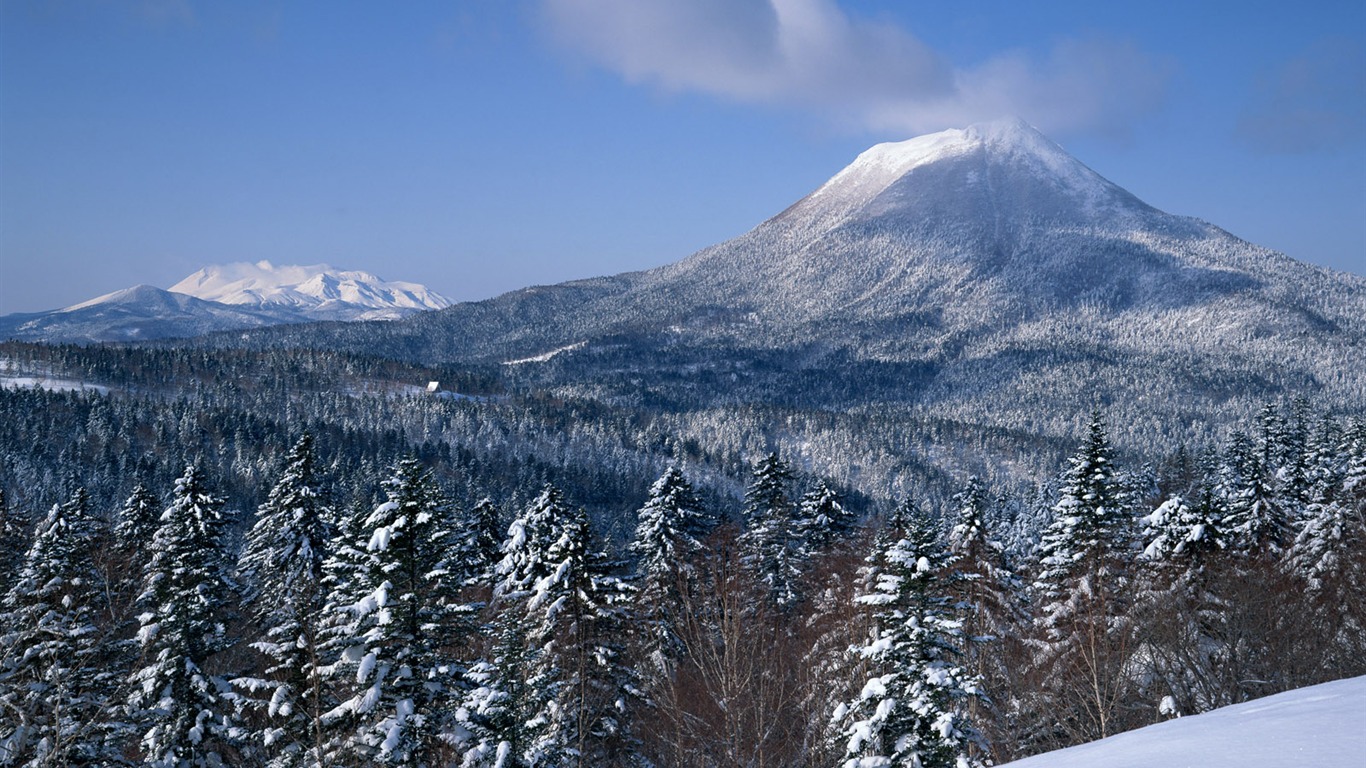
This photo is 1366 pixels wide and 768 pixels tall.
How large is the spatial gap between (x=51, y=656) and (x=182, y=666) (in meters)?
2.74

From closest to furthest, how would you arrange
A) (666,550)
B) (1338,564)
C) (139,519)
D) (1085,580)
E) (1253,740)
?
(1253,740) < (1085,580) < (1338,564) < (666,550) < (139,519)

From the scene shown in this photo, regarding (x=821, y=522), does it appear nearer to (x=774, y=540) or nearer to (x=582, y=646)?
(x=774, y=540)

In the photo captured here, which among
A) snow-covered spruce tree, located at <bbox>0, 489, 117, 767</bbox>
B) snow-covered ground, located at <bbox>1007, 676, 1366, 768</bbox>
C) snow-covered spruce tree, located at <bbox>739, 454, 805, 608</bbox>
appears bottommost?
snow-covered spruce tree, located at <bbox>739, 454, 805, 608</bbox>

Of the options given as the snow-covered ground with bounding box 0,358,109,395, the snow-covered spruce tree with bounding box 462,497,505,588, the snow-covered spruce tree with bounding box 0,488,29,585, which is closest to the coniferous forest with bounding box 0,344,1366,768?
the snow-covered spruce tree with bounding box 462,497,505,588

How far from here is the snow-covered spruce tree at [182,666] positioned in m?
18.7

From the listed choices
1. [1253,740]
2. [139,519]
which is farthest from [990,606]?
[139,519]

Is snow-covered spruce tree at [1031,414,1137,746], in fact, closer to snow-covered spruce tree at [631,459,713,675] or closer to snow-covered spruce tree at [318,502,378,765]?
snow-covered spruce tree at [631,459,713,675]

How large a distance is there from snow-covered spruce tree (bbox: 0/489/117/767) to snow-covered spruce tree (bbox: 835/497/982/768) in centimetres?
1427

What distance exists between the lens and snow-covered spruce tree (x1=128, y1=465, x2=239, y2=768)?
18.7 meters

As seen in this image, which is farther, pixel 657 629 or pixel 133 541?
pixel 133 541

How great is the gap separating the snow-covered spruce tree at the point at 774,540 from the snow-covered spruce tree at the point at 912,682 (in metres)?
19.9

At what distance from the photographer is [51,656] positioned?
17.2 m

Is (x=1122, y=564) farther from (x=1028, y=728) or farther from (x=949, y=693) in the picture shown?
(x=949, y=693)

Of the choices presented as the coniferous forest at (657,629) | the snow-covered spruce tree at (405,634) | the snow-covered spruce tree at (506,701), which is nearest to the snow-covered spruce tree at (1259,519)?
the coniferous forest at (657,629)
